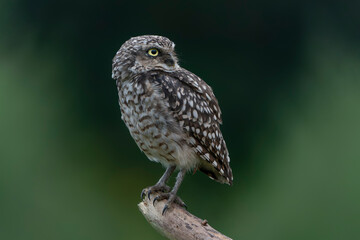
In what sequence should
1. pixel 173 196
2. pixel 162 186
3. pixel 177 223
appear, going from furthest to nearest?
pixel 162 186 → pixel 173 196 → pixel 177 223

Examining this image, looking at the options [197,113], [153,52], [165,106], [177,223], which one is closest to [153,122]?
[165,106]

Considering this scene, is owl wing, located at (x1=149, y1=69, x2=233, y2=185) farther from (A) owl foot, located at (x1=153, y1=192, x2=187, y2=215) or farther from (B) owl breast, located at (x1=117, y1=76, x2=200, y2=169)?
(A) owl foot, located at (x1=153, y1=192, x2=187, y2=215)

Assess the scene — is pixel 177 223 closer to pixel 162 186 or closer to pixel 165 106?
pixel 162 186
